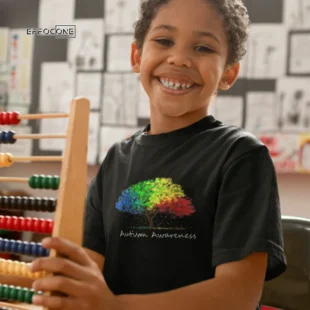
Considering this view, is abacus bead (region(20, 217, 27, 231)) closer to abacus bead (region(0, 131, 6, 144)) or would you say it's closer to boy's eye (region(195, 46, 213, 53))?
abacus bead (region(0, 131, 6, 144))

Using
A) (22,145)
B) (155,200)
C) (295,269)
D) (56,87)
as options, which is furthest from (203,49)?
(22,145)

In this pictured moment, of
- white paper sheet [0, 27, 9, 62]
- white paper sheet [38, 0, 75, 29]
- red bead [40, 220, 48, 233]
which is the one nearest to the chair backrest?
red bead [40, 220, 48, 233]

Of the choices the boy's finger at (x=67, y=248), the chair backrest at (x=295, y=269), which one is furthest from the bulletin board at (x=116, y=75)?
the boy's finger at (x=67, y=248)

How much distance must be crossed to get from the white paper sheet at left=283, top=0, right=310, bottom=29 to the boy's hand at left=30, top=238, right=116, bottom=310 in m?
2.10

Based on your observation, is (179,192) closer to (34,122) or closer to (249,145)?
(249,145)

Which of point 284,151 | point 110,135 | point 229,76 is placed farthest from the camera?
point 110,135

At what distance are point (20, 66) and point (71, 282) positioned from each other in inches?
98.5

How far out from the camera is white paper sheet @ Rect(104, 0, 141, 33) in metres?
2.65

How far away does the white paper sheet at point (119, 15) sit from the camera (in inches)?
104

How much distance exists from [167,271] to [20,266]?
0.25 meters

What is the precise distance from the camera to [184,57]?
89cm

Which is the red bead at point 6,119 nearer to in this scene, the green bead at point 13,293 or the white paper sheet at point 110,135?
the green bead at point 13,293

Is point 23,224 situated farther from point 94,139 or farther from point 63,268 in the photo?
point 94,139

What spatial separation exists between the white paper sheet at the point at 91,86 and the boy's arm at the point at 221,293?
2099 millimetres
